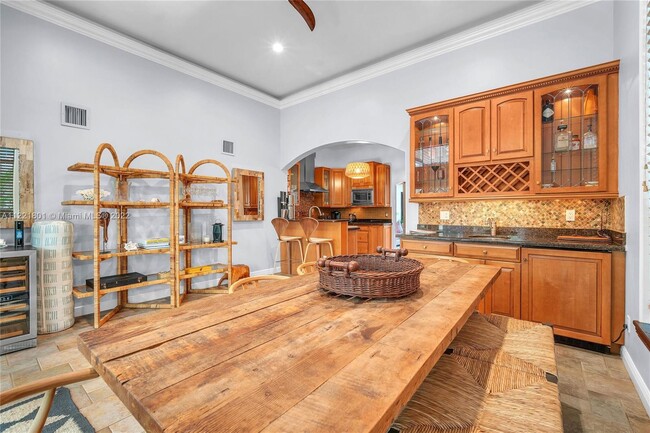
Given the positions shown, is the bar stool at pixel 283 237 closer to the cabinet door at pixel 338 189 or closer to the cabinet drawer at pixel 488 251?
the cabinet drawer at pixel 488 251

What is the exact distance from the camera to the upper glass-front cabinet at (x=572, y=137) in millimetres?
2615

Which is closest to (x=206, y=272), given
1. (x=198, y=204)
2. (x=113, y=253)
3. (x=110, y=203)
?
(x=198, y=204)

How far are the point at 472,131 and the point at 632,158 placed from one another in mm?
1332

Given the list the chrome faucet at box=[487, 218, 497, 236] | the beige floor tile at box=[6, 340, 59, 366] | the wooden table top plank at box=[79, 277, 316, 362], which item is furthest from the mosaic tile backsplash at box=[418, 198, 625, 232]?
Result: the beige floor tile at box=[6, 340, 59, 366]

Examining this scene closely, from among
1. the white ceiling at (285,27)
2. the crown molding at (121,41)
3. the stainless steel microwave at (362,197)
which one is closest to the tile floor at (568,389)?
the crown molding at (121,41)

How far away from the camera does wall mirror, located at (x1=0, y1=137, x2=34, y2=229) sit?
2838 millimetres

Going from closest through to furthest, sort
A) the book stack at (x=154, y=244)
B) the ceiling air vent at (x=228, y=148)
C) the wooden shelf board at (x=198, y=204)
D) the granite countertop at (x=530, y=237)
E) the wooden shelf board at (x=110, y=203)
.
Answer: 1. the granite countertop at (x=530, y=237)
2. the wooden shelf board at (x=110, y=203)
3. the book stack at (x=154, y=244)
4. the wooden shelf board at (x=198, y=204)
5. the ceiling air vent at (x=228, y=148)

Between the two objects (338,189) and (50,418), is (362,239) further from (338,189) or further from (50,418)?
(50,418)

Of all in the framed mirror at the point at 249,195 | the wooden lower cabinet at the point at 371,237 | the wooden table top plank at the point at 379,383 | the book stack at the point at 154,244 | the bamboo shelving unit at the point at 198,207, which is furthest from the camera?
the wooden lower cabinet at the point at 371,237

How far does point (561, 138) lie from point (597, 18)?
3.92 feet

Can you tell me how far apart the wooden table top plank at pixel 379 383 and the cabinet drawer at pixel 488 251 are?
2.07m

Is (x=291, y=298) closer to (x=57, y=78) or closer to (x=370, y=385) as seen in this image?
(x=370, y=385)

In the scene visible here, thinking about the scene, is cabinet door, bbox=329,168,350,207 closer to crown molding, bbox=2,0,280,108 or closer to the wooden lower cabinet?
the wooden lower cabinet

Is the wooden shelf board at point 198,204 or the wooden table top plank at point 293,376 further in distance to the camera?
the wooden shelf board at point 198,204
